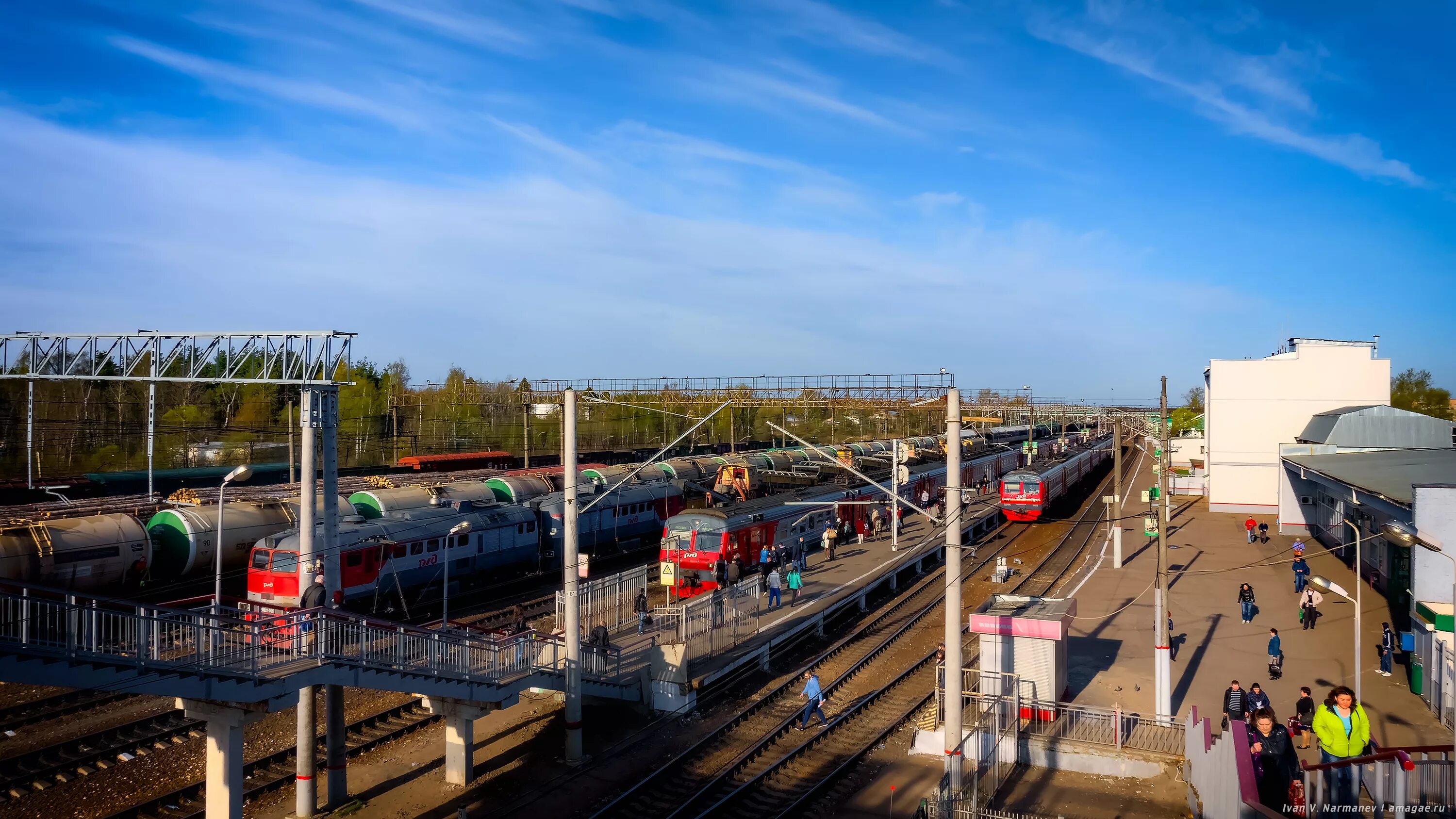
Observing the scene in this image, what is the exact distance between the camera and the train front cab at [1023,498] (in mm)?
47906

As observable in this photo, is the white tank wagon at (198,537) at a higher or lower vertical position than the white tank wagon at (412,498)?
lower

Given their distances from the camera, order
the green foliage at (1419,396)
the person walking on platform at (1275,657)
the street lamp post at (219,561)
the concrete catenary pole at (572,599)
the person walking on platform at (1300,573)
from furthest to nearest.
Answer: the green foliage at (1419,396) → the person walking on platform at (1300,573) → the person walking on platform at (1275,657) → the concrete catenary pole at (572,599) → the street lamp post at (219,561)

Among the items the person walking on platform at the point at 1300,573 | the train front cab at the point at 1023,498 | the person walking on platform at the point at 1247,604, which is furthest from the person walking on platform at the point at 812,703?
the train front cab at the point at 1023,498

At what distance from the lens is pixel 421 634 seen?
1569 centimetres

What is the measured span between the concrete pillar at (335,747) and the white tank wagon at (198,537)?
1379cm

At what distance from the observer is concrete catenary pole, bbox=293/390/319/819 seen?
1492cm

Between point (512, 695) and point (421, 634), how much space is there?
96.6 inches

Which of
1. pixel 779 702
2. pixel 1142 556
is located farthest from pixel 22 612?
pixel 1142 556

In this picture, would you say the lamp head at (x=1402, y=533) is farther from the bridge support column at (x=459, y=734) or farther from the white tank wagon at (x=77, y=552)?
the white tank wagon at (x=77, y=552)

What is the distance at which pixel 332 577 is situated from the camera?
16.5 meters

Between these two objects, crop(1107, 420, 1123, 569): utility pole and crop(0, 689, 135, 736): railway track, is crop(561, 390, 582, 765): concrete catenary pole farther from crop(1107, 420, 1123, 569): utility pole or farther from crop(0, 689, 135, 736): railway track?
crop(1107, 420, 1123, 569): utility pole

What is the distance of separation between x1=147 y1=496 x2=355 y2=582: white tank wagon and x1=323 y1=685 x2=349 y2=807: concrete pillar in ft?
→ 45.2

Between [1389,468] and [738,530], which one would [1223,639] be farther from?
[738,530]

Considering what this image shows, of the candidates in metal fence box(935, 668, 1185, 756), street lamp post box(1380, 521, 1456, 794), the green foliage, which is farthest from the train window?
the green foliage
